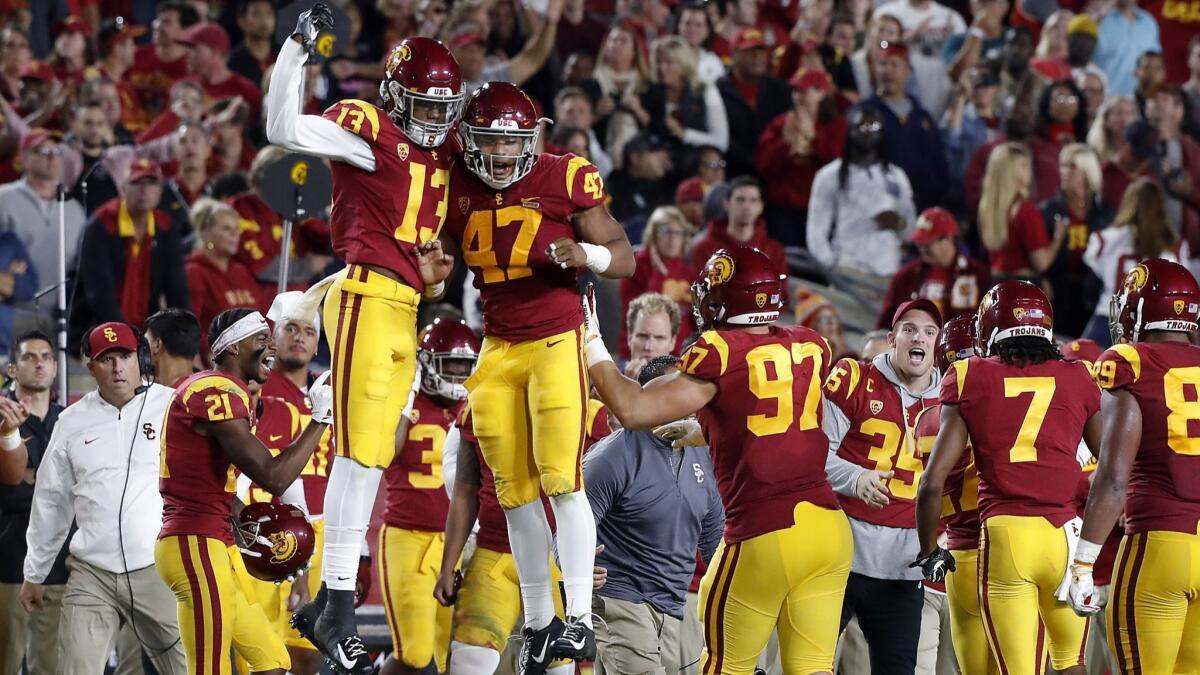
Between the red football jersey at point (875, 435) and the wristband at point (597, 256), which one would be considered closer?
the wristband at point (597, 256)

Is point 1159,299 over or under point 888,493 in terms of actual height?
over

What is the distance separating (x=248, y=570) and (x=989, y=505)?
3.32 meters

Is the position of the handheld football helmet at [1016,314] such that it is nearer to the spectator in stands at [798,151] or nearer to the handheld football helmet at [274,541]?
the handheld football helmet at [274,541]

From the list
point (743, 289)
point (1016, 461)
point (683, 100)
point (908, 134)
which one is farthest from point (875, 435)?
point (683, 100)

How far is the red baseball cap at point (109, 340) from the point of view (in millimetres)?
8234

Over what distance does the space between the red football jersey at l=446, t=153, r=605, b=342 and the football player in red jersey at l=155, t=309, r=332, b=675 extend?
132 centimetres

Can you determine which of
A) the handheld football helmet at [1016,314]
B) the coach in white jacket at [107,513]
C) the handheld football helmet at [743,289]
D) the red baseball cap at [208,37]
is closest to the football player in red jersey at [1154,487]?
the handheld football helmet at [1016,314]

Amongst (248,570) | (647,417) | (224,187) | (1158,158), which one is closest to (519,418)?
(647,417)

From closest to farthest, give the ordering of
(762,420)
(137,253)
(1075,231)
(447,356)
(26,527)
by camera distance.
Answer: (762,420) → (447,356) → (26,527) → (137,253) → (1075,231)

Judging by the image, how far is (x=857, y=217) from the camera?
12703 millimetres

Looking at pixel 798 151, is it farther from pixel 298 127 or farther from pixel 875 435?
pixel 298 127

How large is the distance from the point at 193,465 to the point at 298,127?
2.01 m

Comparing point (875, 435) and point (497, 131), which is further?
point (875, 435)

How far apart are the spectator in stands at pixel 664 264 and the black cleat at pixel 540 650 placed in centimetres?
536
